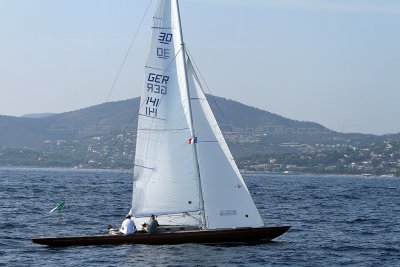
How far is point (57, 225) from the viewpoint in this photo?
52.9m

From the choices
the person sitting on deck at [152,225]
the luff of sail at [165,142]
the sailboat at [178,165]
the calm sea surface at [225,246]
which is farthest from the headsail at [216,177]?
the person sitting on deck at [152,225]

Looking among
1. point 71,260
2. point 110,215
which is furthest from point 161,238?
point 110,215

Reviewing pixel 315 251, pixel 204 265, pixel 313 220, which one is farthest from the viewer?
pixel 313 220

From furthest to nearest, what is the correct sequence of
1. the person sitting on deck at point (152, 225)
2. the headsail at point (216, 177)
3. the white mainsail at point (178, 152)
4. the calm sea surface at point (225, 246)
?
the headsail at point (216, 177), the person sitting on deck at point (152, 225), the white mainsail at point (178, 152), the calm sea surface at point (225, 246)

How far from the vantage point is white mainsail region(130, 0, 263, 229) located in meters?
38.6

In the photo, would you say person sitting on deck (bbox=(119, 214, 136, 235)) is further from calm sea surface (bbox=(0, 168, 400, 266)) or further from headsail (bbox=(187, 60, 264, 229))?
headsail (bbox=(187, 60, 264, 229))

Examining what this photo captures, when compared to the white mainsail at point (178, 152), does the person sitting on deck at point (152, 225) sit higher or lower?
lower

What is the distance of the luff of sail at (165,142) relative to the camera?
127 ft

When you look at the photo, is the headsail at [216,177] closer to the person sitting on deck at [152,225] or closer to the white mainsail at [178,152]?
the white mainsail at [178,152]

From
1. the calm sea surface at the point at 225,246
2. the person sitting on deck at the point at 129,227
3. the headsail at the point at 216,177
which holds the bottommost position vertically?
the calm sea surface at the point at 225,246

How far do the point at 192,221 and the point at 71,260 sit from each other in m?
6.33

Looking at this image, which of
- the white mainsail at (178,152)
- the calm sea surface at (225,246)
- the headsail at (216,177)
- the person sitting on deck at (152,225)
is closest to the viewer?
the calm sea surface at (225,246)

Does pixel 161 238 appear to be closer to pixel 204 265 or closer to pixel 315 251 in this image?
pixel 204 265

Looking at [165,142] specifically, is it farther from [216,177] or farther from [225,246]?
[225,246]
